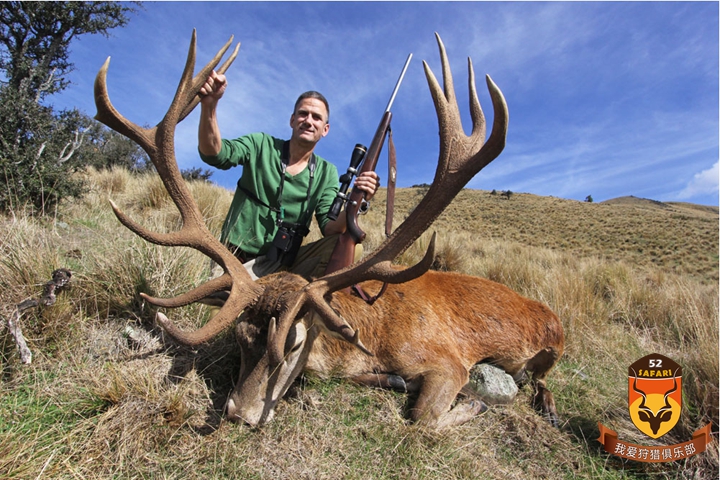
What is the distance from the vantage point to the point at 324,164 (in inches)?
179

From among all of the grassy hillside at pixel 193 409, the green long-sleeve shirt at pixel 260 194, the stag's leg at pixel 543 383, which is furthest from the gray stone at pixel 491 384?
the green long-sleeve shirt at pixel 260 194

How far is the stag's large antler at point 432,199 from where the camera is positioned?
94.0 inches

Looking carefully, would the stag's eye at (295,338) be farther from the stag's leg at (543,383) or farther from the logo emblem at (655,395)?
the logo emblem at (655,395)

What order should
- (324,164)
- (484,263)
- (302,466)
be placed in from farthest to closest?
1. (484,263)
2. (324,164)
3. (302,466)

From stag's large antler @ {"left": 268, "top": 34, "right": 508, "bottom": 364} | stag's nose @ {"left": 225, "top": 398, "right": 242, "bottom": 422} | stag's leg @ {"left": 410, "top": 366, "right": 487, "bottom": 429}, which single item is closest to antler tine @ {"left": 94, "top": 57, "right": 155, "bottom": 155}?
stag's large antler @ {"left": 268, "top": 34, "right": 508, "bottom": 364}

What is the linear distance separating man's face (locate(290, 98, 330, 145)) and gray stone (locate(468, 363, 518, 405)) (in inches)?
116

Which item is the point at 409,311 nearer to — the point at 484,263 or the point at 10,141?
the point at 484,263

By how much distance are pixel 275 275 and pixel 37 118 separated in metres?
5.16

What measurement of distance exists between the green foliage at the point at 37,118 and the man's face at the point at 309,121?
2.96 m

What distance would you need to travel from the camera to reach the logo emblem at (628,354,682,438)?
303 cm

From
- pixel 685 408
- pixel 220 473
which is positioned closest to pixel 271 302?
pixel 220 473

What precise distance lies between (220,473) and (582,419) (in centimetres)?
293

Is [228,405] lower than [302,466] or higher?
higher

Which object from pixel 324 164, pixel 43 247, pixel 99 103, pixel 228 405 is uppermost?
pixel 324 164
